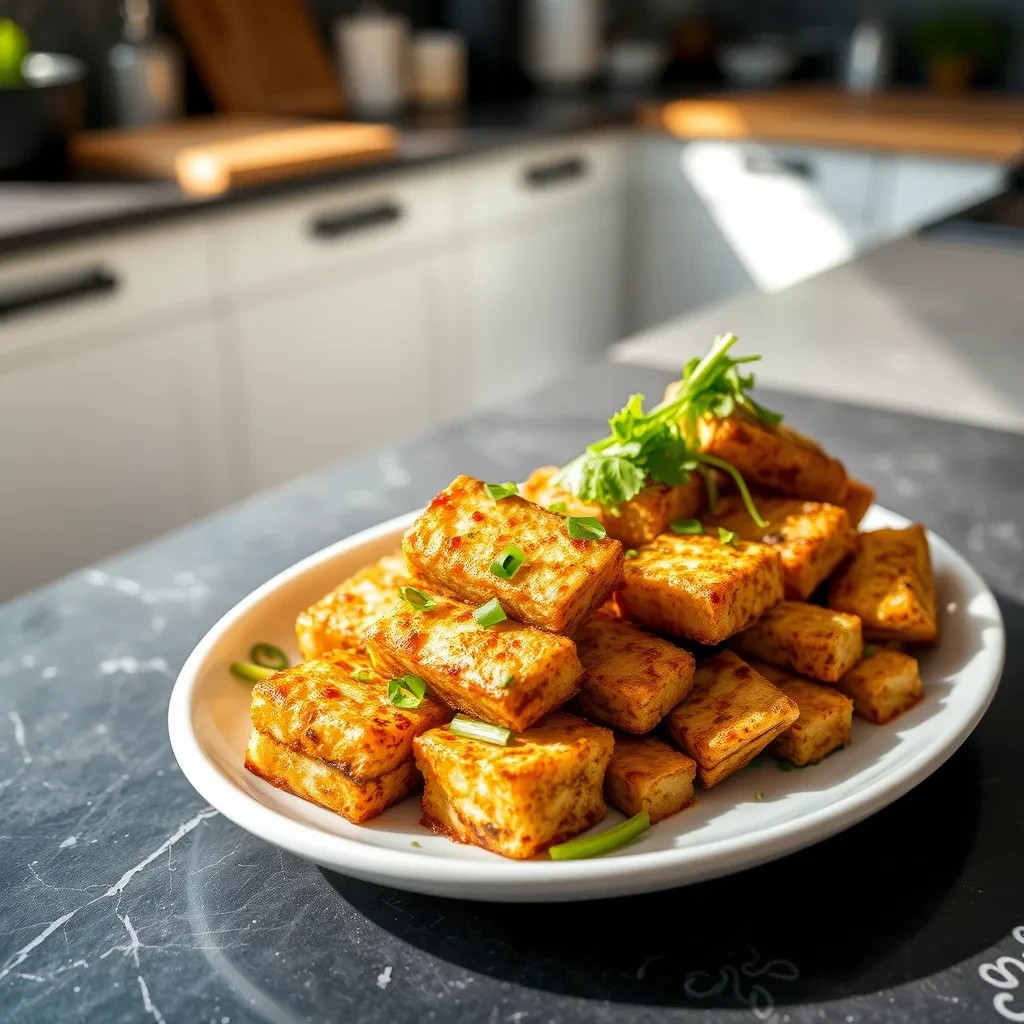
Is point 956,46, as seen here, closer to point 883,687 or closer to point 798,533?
point 798,533

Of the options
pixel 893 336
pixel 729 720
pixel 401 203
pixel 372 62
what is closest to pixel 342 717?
pixel 729 720

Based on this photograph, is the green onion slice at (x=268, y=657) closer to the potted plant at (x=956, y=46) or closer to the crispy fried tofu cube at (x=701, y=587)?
the crispy fried tofu cube at (x=701, y=587)

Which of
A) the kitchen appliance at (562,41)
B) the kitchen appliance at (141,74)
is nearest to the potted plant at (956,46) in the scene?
the kitchen appliance at (562,41)

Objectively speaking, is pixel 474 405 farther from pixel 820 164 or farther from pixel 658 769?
pixel 658 769

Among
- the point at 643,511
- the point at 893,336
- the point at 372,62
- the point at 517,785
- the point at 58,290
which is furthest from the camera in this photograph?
the point at 372,62

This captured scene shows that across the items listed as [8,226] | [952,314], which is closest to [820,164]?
[952,314]

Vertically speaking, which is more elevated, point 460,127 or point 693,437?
point 693,437
